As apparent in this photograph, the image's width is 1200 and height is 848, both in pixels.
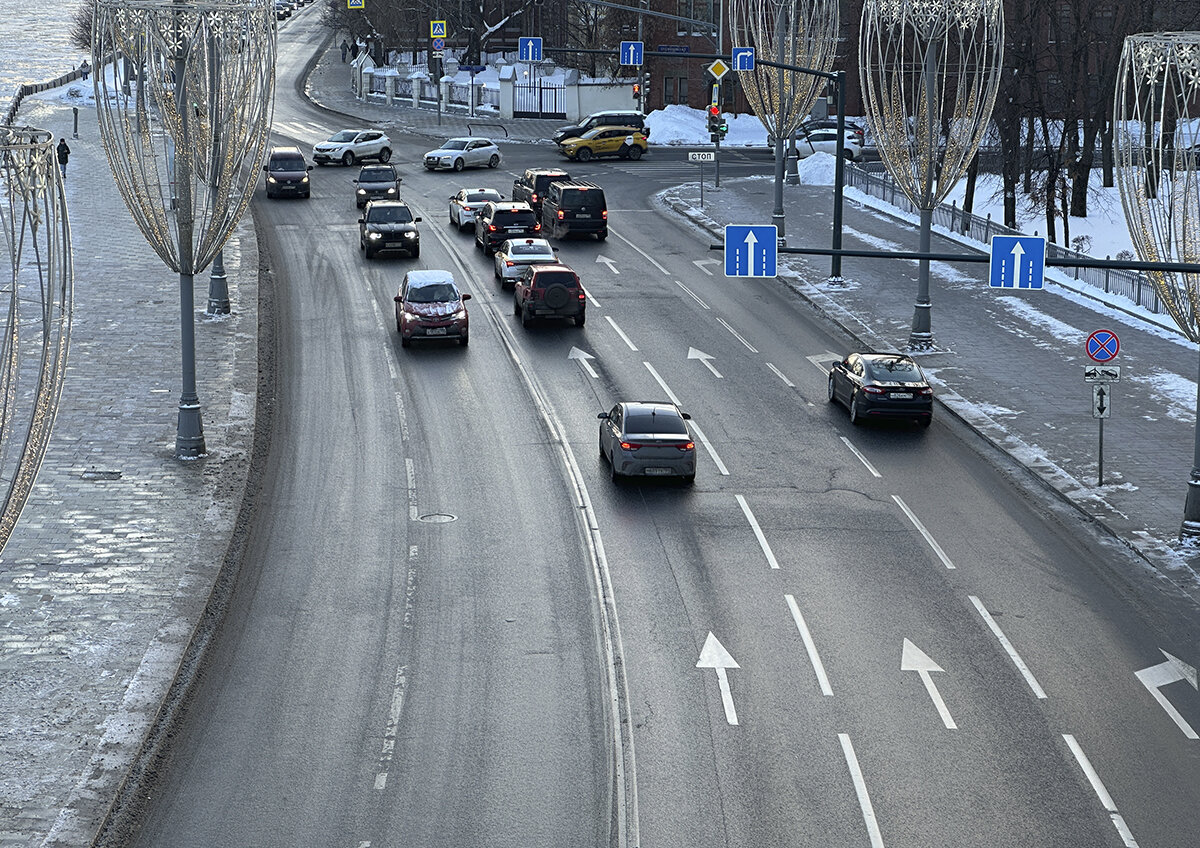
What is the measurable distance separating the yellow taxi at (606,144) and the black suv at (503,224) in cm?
2391

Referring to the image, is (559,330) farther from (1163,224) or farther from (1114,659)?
(1114,659)

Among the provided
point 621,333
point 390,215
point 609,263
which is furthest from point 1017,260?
point 390,215

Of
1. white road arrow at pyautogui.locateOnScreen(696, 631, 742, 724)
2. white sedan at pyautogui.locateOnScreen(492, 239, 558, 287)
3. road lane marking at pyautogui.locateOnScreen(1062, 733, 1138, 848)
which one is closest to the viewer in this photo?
road lane marking at pyautogui.locateOnScreen(1062, 733, 1138, 848)

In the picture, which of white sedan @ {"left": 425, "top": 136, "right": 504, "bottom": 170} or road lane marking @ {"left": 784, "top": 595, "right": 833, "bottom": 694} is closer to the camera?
road lane marking @ {"left": 784, "top": 595, "right": 833, "bottom": 694}

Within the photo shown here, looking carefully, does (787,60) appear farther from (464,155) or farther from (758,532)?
(758,532)

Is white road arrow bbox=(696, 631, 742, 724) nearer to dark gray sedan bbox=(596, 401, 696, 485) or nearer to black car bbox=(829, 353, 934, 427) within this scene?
dark gray sedan bbox=(596, 401, 696, 485)

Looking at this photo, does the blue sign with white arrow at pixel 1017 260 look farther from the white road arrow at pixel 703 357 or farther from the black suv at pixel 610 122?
the black suv at pixel 610 122

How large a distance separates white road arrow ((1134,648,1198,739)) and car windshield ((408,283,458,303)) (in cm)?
2054

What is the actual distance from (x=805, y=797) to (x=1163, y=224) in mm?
13057

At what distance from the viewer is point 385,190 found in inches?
2181

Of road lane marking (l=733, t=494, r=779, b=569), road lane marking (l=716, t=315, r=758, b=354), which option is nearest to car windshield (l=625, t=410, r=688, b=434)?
road lane marking (l=733, t=494, r=779, b=569)

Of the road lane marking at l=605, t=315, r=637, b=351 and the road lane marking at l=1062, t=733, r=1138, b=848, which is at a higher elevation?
the road lane marking at l=605, t=315, r=637, b=351

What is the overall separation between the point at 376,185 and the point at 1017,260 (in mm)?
33900

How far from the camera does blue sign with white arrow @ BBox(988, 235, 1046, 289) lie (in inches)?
1014
